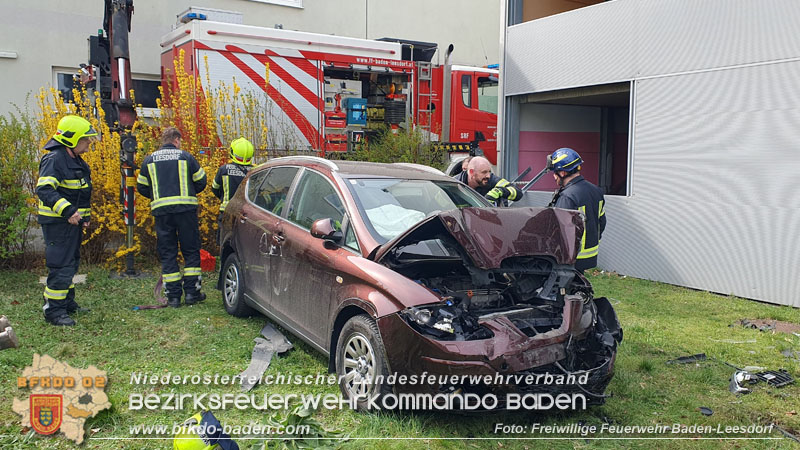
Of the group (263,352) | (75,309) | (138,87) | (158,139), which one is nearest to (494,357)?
(263,352)

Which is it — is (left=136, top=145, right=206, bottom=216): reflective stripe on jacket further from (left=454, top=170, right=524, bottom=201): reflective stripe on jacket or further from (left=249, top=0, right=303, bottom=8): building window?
(left=249, top=0, right=303, bottom=8): building window

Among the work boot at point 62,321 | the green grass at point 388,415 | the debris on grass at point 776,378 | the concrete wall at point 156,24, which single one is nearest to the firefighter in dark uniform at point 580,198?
the green grass at point 388,415

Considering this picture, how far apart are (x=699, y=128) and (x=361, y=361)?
231 inches

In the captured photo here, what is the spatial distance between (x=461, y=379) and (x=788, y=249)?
17.1 feet

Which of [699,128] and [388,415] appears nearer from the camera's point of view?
[388,415]

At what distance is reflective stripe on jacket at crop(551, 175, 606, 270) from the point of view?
5.29 meters

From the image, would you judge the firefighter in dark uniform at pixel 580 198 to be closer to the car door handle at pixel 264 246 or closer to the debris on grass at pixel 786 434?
the debris on grass at pixel 786 434

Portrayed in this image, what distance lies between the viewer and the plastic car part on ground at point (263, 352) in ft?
14.7

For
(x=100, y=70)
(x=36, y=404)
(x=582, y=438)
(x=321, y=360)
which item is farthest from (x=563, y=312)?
(x=100, y=70)

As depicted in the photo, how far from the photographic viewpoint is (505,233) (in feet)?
13.2

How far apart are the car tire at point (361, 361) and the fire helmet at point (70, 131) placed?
11.5 feet

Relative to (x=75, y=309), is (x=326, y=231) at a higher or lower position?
higher

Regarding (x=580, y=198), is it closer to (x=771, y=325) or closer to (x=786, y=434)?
(x=786, y=434)

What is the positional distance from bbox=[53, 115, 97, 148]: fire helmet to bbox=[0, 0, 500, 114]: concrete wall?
5.64 m
